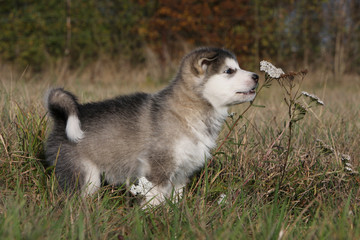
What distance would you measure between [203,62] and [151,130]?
0.73 metres

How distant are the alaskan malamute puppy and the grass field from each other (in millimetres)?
165

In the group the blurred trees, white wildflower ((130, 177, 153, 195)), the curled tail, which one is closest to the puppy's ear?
the curled tail

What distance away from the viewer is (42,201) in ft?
8.32

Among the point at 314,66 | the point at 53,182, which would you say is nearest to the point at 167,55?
the point at 314,66

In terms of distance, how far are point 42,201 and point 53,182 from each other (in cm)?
26

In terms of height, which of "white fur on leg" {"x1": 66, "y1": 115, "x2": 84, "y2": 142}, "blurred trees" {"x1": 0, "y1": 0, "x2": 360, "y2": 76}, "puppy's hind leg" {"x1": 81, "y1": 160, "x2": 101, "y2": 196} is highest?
"white fur on leg" {"x1": 66, "y1": 115, "x2": 84, "y2": 142}

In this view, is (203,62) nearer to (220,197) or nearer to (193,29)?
(220,197)

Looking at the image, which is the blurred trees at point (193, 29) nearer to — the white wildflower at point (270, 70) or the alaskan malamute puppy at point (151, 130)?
the alaskan malamute puppy at point (151, 130)

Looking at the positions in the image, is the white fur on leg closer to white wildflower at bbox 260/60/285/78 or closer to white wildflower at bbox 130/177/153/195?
white wildflower at bbox 130/177/153/195

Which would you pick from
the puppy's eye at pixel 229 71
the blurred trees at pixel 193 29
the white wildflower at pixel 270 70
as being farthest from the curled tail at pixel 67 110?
the blurred trees at pixel 193 29

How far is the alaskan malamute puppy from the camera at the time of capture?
3.03 metres

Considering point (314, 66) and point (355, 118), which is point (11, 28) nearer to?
point (314, 66)

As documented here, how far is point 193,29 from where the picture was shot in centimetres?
1304

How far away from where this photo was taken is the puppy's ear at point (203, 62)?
3275 millimetres
